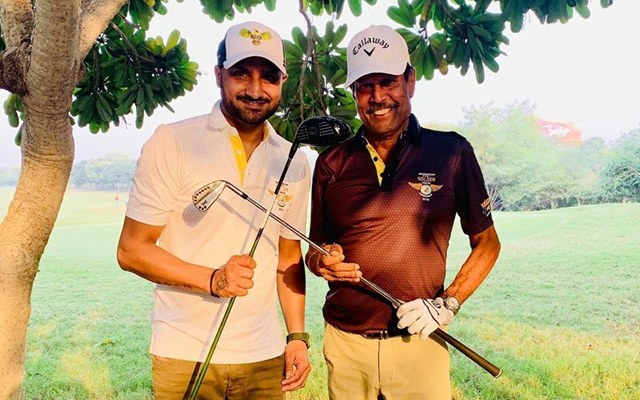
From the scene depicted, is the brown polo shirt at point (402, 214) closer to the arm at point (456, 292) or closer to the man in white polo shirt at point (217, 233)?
Result: the arm at point (456, 292)

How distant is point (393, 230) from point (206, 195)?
76 cm

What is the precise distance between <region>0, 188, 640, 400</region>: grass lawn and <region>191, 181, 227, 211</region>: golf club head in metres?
4.34

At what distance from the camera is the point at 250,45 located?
218 cm

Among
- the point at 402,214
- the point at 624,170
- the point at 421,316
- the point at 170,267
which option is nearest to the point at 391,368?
the point at 421,316

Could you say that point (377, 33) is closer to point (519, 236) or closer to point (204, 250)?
point (204, 250)

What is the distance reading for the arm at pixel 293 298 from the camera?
235cm

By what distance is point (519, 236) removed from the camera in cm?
1580

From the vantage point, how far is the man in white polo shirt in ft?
Answer: 6.77

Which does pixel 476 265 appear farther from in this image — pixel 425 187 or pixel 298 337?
pixel 298 337

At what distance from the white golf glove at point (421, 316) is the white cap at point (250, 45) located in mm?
1001

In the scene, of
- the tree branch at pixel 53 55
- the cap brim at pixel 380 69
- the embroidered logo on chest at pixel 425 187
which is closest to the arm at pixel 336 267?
the embroidered logo on chest at pixel 425 187

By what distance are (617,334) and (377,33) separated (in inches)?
300

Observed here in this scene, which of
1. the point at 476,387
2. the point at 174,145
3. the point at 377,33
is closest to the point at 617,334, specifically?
the point at 476,387

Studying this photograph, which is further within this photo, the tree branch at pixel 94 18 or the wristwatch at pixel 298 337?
the tree branch at pixel 94 18
